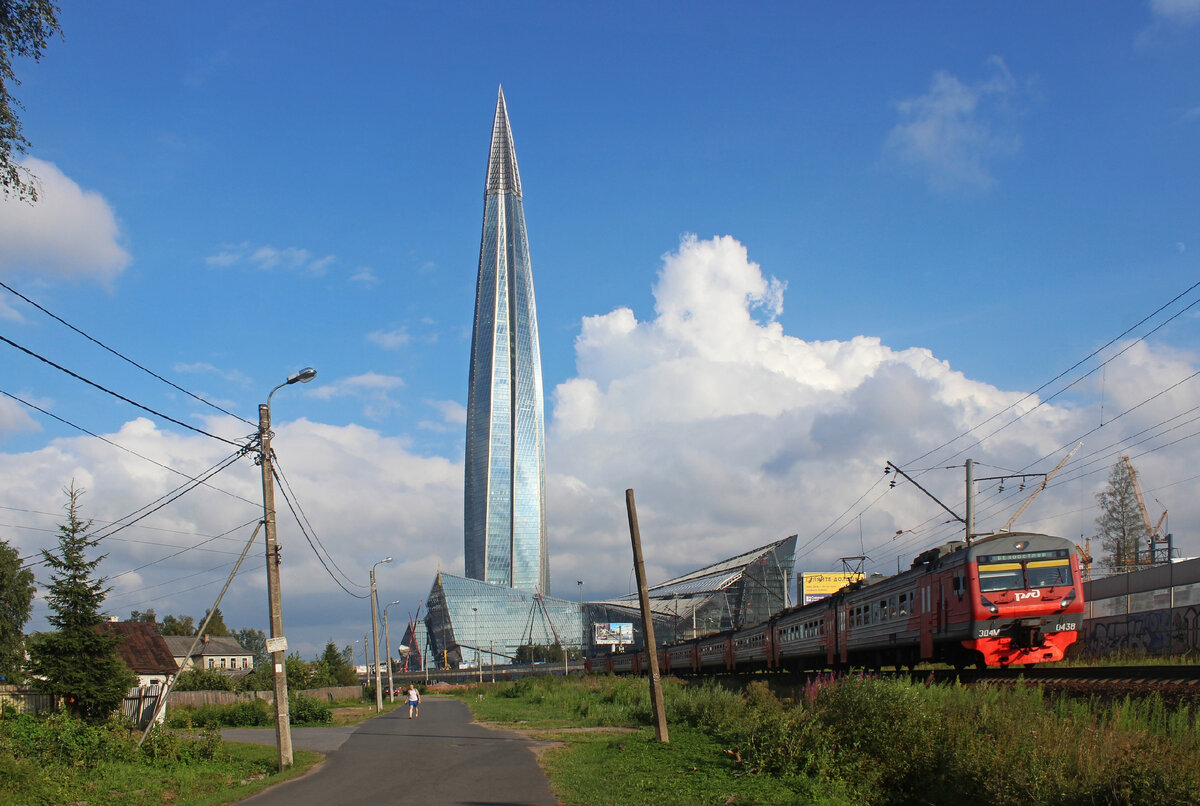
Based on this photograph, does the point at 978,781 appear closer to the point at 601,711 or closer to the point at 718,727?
the point at 718,727

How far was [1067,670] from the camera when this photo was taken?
24.2 metres

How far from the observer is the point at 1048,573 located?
24.8 metres

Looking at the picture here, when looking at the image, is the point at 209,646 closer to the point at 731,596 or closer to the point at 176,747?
the point at 731,596

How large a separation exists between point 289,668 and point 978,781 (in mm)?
61713

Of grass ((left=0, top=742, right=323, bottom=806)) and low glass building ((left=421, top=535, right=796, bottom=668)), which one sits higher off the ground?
grass ((left=0, top=742, right=323, bottom=806))

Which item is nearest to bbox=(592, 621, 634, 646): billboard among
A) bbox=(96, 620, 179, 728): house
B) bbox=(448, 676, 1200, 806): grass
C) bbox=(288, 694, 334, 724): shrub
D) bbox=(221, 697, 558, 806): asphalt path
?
bbox=(96, 620, 179, 728): house

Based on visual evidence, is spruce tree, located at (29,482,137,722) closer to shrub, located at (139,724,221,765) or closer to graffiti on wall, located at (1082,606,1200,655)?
shrub, located at (139,724,221,765)

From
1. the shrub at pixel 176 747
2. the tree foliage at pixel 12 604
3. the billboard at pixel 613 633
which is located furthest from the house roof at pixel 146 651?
the billboard at pixel 613 633

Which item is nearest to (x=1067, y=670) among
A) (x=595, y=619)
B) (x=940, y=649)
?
(x=940, y=649)

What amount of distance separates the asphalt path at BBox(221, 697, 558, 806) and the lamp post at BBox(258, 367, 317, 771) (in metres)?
1.34

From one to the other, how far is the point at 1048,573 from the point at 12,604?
217 feet

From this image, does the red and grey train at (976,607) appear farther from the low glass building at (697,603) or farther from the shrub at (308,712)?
the low glass building at (697,603)

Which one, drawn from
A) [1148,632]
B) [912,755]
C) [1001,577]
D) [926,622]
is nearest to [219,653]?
[926,622]

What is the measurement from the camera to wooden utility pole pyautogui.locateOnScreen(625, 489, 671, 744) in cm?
2261
